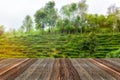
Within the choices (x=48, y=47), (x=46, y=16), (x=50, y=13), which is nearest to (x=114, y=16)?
(x=50, y=13)

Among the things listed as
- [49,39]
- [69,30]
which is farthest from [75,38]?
[49,39]

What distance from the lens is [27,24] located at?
15352 millimetres

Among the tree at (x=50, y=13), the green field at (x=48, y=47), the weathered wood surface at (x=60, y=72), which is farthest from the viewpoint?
the green field at (x=48, y=47)

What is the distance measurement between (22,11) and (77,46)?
383 centimetres

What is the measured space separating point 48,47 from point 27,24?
1.79 metres

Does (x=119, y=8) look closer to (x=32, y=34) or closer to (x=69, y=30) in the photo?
(x=69, y=30)

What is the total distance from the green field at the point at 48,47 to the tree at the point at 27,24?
0.61 metres

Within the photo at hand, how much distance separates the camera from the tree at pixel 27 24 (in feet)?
49.2

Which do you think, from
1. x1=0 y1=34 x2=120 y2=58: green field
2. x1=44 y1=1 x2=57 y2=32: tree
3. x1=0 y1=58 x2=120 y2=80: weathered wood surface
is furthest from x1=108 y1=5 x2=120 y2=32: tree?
x1=0 y1=58 x2=120 y2=80: weathered wood surface

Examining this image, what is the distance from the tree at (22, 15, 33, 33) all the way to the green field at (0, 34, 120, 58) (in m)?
Result: 0.61

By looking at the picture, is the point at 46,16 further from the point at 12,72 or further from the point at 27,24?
the point at 12,72

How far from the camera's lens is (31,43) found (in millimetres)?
15930

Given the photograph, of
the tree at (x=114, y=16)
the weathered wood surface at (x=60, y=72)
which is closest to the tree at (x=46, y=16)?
the tree at (x=114, y=16)

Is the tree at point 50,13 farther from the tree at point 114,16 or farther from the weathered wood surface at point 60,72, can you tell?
the weathered wood surface at point 60,72
